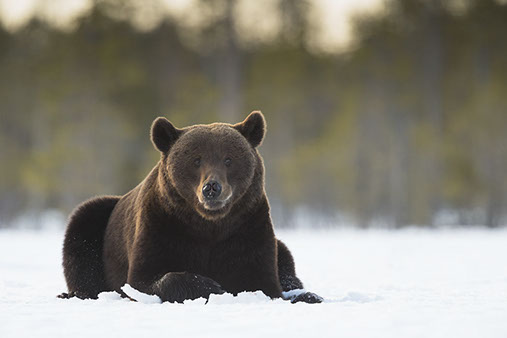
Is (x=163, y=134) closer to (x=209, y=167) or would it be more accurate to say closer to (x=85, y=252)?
(x=209, y=167)

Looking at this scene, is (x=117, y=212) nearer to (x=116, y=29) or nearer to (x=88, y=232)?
(x=88, y=232)

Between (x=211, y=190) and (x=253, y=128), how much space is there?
3.19 feet

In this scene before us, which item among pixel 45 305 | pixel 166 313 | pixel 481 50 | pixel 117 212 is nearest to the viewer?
pixel 166 313

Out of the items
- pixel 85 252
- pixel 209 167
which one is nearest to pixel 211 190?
pixel 209 167

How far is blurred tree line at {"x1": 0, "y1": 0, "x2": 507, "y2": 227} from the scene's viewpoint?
81.5 ft

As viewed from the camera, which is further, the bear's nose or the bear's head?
the bear's head

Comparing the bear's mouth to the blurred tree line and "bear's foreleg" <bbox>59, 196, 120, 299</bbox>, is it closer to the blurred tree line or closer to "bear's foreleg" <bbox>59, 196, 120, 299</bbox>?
"bear's foreleg" <bbox>59, 196, 120, 299</bbox>

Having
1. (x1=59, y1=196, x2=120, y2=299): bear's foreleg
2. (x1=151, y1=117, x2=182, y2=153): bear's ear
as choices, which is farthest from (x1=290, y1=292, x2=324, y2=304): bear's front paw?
(x1=59, y1=196, x2=120, y2=299): bear's foreleg

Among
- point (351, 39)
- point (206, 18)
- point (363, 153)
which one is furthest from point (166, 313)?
point (363, 153)

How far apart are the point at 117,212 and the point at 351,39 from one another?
2074 centimetres

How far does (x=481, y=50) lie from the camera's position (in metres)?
27.5

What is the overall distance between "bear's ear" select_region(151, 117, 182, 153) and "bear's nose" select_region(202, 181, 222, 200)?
81 centimetres

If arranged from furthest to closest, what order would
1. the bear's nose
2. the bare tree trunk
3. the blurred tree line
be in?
1. the blurred tree line
2. the bare tree trunk
3. the bear's nose

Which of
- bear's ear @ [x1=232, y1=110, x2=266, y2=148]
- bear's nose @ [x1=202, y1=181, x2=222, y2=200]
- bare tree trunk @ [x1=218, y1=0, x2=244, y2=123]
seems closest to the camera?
bear's nose @ [x1=202, y1=181, x2=222, y2=200]
